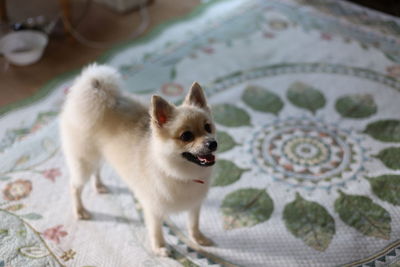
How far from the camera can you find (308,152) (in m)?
1.84

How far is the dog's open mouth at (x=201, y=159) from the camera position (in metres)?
1.18

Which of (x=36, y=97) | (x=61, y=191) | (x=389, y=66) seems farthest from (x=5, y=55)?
(x=389, y=66)

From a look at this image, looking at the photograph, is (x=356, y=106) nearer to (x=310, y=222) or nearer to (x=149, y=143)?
(x=310, y=222)

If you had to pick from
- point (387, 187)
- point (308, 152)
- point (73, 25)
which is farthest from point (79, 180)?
point (73, 25)

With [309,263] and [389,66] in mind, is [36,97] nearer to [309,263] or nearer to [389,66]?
[309,263]

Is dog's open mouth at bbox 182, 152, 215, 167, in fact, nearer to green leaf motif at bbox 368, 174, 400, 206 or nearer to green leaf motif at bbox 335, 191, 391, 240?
green leaf motif at bbox 335, 191, 391, 240

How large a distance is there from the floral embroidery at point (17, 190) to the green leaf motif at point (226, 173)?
764mm

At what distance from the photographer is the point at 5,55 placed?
2.41 meters

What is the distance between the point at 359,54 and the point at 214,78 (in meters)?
0.85

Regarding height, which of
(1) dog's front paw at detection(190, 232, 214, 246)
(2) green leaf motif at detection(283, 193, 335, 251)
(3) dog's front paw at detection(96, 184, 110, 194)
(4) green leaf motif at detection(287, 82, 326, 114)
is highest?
(4) green leaf motif at detection(287, 82, 326, 114)

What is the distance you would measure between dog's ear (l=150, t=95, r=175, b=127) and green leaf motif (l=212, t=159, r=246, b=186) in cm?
56

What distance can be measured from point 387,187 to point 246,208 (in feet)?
1.87

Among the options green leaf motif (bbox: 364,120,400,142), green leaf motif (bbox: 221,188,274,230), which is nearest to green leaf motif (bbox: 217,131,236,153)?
green leaf motif (bbox: 221,188,274,230)

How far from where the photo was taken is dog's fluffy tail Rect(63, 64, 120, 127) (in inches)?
53.7
